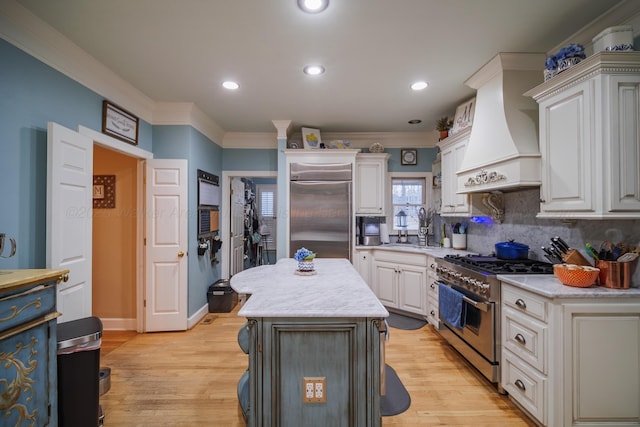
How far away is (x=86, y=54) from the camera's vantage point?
7.37ft

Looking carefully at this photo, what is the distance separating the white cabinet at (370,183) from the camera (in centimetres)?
416

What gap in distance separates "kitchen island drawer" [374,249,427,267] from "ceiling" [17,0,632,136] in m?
1.89

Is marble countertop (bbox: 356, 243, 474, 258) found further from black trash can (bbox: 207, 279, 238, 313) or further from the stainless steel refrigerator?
black trash can (bbox: 207, 279, 238, 313)

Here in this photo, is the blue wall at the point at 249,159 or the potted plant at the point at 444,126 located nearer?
the potted plant at the point at 444,126

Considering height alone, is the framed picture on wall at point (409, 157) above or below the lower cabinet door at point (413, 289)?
above

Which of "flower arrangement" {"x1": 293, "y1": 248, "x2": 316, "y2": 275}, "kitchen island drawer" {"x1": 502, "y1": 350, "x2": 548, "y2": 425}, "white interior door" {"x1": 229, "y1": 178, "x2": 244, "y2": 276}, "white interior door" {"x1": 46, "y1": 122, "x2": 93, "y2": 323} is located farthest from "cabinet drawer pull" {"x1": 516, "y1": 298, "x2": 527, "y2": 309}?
"white interior door" {"x1": 229, "y1": 178, "x2": 244, "y2": 276}

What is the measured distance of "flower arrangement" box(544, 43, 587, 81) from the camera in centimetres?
180

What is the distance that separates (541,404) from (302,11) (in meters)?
2.89

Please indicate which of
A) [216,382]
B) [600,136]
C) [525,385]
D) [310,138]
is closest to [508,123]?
[600,136]

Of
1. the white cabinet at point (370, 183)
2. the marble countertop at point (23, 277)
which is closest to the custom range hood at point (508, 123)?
the white cabinet at point (370, 183)

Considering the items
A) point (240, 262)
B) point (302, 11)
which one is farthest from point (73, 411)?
point (240, 262)

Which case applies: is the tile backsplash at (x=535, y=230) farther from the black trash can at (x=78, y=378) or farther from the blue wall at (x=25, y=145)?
the blue wall at (x=25, y=145)

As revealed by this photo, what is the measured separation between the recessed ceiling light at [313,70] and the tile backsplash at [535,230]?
7.24 ft

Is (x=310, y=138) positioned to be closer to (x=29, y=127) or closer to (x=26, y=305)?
(x=29, y=127)
